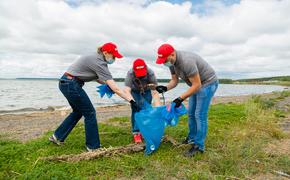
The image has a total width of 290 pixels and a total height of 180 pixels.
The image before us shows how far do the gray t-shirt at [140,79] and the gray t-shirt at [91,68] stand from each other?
2.49 ft

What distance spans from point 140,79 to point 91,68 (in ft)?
3.53

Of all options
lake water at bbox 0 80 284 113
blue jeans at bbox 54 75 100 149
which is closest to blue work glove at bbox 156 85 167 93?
blue jeans at bbox 54 75 100 149

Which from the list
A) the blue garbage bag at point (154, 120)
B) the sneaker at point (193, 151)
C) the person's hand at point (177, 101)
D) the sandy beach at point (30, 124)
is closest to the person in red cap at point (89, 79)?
the blue garbage bag at point (154, 120)

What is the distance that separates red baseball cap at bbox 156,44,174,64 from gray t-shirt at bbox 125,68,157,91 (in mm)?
1085

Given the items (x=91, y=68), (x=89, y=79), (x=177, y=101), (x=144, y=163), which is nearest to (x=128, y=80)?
(x=89, y=79)

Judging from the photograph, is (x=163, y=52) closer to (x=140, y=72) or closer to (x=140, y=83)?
(x=140, y=72)

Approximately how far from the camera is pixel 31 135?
6492mm

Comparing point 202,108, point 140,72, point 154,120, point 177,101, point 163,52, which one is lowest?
point 154,120

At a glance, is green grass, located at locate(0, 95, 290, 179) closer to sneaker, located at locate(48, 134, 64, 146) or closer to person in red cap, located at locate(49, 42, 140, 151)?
sneaker, located at locate(48, 134, 64, 146)

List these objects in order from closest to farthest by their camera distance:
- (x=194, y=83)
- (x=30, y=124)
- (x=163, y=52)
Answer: (x=163, y=52) → (x=194, y=83) → (x=30, y=124)

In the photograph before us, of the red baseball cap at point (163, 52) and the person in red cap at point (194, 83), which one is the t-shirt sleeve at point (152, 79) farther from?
the red baseball cap at point (163, 52)

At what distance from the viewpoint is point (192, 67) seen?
3922 mm

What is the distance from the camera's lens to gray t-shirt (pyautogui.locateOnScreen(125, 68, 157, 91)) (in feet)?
16.4

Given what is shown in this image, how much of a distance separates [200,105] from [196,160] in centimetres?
88
